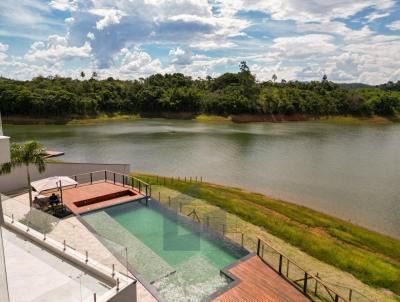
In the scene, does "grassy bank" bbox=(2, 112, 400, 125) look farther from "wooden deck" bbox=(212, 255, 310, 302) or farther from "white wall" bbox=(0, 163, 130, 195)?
"wooden deck" bbox=(212, 255, 310, 302)

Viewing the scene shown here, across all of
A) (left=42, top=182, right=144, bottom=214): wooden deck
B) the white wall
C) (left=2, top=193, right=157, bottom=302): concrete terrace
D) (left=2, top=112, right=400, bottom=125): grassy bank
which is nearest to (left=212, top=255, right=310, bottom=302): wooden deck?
(left=2, top=193, right=157, bottom=302): concrete terrace

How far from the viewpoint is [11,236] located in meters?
8.74

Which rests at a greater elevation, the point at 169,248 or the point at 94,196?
the point at 94,196

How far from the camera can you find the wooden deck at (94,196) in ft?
50.9

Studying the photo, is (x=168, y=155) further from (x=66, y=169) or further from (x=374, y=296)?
(x=374, y=296)

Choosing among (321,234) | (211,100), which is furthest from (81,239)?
(211,100)

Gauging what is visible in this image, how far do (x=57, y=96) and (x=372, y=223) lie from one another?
209ft

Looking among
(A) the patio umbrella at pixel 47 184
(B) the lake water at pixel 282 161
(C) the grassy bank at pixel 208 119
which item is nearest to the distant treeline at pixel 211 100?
(C) the grassy bank at pixel 208 119

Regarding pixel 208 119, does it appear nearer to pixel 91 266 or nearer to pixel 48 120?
pixel 48 120

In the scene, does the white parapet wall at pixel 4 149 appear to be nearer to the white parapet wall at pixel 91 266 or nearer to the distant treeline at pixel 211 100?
the white parapet wall at pixel 91 266

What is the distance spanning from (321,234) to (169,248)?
868 centimetres

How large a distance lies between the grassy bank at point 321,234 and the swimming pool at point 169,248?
4423 mm

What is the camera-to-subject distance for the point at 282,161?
34031 millimetres

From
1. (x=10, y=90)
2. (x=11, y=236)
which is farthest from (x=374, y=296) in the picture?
(x=10, y=90)
